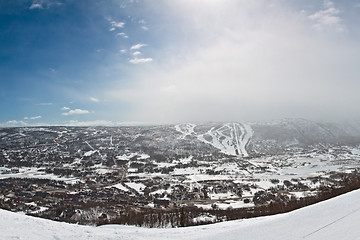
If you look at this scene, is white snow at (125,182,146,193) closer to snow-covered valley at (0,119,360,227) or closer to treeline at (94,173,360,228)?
snow-covered valley at (0,119,360,227)

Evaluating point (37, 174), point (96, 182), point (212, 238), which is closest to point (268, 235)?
point (212, 238)

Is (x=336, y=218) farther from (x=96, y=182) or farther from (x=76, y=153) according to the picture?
(x=76, y=153)

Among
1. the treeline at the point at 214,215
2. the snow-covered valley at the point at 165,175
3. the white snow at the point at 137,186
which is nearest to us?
the treeline at the point at 214,215

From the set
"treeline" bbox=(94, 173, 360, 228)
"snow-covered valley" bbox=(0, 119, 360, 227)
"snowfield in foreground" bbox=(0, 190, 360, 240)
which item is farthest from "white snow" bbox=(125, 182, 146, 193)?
"snowfield in foreground" bbox=(0, 190, 360, 240)

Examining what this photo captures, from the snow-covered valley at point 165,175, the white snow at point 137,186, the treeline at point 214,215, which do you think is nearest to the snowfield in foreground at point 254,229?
the treeline at point 214,215

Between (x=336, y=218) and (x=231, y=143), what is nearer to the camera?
(x=336, y=218)

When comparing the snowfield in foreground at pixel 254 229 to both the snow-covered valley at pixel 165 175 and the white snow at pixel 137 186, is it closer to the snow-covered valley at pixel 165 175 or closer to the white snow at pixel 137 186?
the snow-covered valley at pixel 165 175

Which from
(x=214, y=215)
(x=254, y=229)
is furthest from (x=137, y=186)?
(x=254, y=229)

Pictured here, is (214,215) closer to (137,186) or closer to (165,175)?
(137,186)
